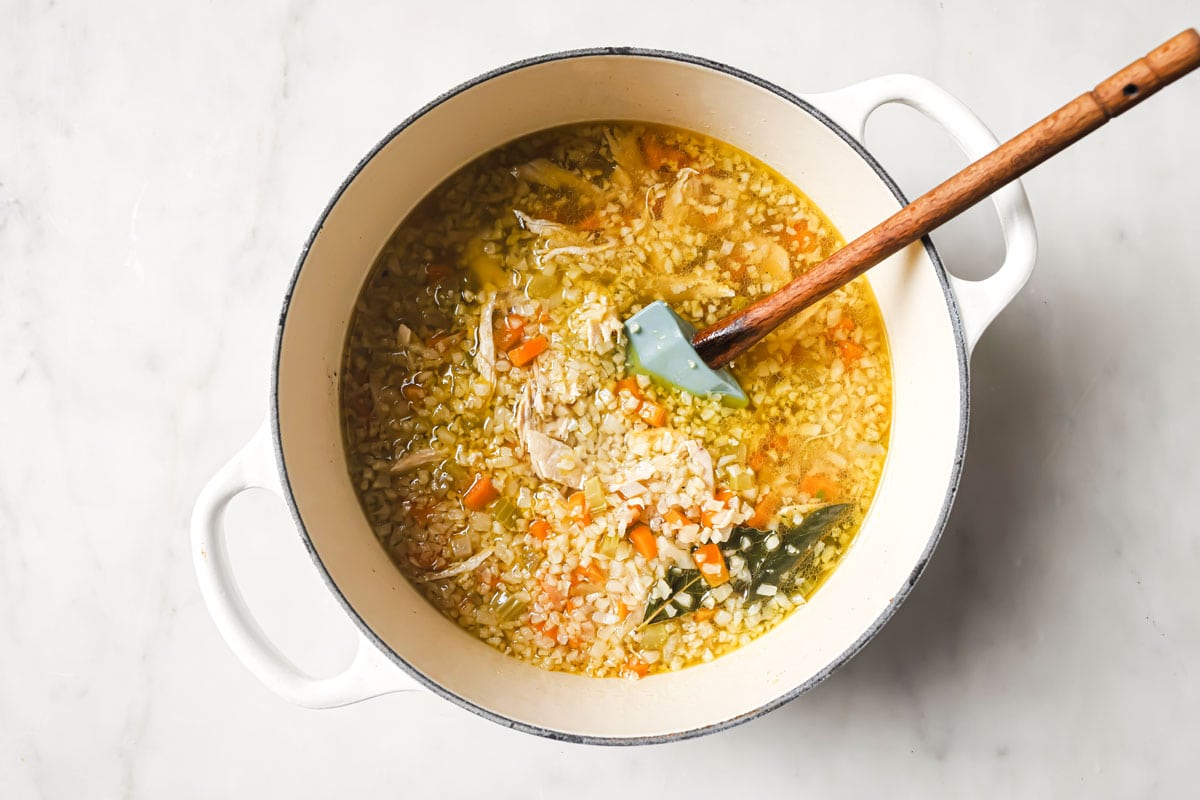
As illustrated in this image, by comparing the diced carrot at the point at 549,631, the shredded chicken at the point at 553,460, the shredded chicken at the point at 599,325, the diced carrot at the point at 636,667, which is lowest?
the diced carrot at the point at 636,667

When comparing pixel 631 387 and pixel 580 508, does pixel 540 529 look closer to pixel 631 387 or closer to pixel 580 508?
pixel 580 508

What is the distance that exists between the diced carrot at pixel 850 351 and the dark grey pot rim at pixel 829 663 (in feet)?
1.15

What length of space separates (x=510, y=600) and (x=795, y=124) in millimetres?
1190

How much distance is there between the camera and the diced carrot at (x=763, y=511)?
208cm

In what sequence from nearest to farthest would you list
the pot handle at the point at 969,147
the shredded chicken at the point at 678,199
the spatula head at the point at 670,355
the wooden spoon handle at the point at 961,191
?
the wooden spoon handle at the point at 961,191
the pot handle at the point at 969,147
the spatula head at the point at 670,355
the shredded chicken at the point at 678,199

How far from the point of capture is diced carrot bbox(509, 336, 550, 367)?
205 centimetres

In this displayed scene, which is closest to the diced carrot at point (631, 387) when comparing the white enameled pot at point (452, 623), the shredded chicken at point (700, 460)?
the shredded chicken at point (700, 460)

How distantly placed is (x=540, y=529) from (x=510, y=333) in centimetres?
44

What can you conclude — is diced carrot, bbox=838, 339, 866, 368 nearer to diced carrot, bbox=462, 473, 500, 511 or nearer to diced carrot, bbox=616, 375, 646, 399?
diced carrot, bbox=616, 375, 646, 399

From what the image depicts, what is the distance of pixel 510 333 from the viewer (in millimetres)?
2074

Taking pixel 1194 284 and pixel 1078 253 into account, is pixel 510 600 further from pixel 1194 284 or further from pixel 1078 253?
pixel 1194 284

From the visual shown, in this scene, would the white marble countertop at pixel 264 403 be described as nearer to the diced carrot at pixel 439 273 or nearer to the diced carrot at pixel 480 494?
the diced carrot at pixel 439 273

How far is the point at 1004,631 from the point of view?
214cm
